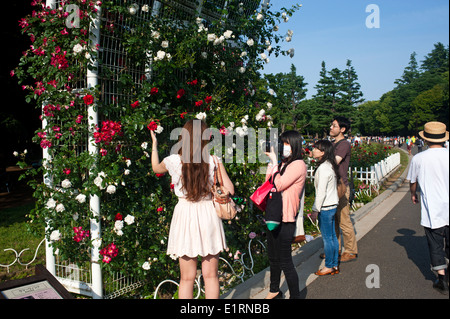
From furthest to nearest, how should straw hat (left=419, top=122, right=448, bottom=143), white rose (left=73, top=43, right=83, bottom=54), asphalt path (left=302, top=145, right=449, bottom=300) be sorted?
asphalt path (left=302, top=145, right=449, bottom=300) < straw hat (left=419, top=122, right=448, bottom=143) < white rose (left=73, top=43, right=83, bottom=54)

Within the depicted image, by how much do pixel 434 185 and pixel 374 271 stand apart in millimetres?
1545

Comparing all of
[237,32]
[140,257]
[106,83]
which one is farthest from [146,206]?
[237,32]

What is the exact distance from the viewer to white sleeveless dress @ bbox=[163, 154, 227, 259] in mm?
2848

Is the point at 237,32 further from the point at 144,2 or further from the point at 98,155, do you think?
the point at 98,155

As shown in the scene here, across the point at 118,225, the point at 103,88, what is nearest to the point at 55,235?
the point at 118,225

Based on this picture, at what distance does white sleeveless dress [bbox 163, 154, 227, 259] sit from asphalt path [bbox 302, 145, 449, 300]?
1.61 m

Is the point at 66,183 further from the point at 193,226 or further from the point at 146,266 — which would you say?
the point at 193,226

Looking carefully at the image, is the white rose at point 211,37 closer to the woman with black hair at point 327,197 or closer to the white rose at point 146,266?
the woman with black hair at point 327,197

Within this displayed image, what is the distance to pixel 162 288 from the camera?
4145mm

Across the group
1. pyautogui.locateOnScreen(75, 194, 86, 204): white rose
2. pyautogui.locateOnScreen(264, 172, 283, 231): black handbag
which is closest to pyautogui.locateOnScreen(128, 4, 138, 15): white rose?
pyautogui.locateOnScreen(75, 194, 86, 204): white rose

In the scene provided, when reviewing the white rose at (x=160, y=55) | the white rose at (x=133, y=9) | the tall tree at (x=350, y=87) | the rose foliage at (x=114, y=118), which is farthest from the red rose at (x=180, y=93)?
the tall tree at (x=350, y=87)

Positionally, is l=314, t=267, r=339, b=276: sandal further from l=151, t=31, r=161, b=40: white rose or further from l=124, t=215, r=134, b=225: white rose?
l=151, t=31, r=161, b=40: white rose

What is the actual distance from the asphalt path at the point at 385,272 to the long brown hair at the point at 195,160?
76.8 inches

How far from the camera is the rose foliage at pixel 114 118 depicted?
3541 millimetres
